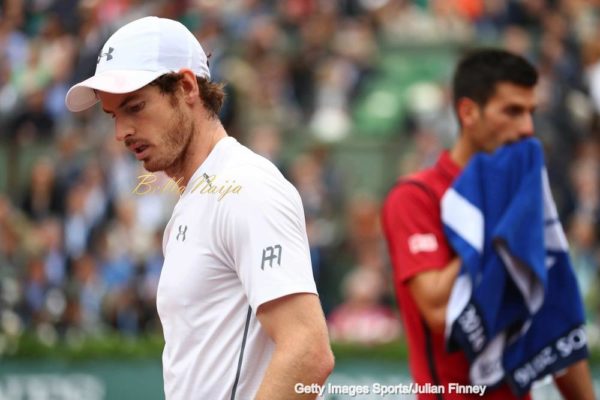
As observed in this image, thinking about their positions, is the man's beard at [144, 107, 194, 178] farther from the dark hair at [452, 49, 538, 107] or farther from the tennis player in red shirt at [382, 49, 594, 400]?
the dark hair at [452, 49, 538, 107]

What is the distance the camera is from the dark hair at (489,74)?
17.9 ft

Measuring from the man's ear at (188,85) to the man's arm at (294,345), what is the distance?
723 mm

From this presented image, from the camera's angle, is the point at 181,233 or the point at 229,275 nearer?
the point at 229,275

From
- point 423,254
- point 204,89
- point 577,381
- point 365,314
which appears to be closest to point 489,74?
point 423,254

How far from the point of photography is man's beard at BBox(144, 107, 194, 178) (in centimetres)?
391

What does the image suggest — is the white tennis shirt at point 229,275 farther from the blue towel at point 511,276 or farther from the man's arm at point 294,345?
the blue towel at point 511,276

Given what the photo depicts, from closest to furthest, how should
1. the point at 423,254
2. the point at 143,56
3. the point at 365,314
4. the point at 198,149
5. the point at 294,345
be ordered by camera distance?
1. the point at 294,345
2. the point at 143,56
3. the point at 198,149
4. the point at 423,254
5. the point at 365,314

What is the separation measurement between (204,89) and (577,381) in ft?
7.33

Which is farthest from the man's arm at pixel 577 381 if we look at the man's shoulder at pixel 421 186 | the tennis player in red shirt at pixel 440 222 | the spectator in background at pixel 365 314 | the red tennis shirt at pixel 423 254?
the spectator in background at pixel 365 314

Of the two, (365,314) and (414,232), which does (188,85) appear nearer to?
(414,232)

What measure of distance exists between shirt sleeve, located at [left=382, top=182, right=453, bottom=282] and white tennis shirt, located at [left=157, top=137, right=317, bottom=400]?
148 cm

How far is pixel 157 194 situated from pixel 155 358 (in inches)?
158

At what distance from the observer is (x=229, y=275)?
374 centimetres

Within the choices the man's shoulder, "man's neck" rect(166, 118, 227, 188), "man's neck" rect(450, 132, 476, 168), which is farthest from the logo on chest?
"man's neck" rect(450, 132, 476, 168)
